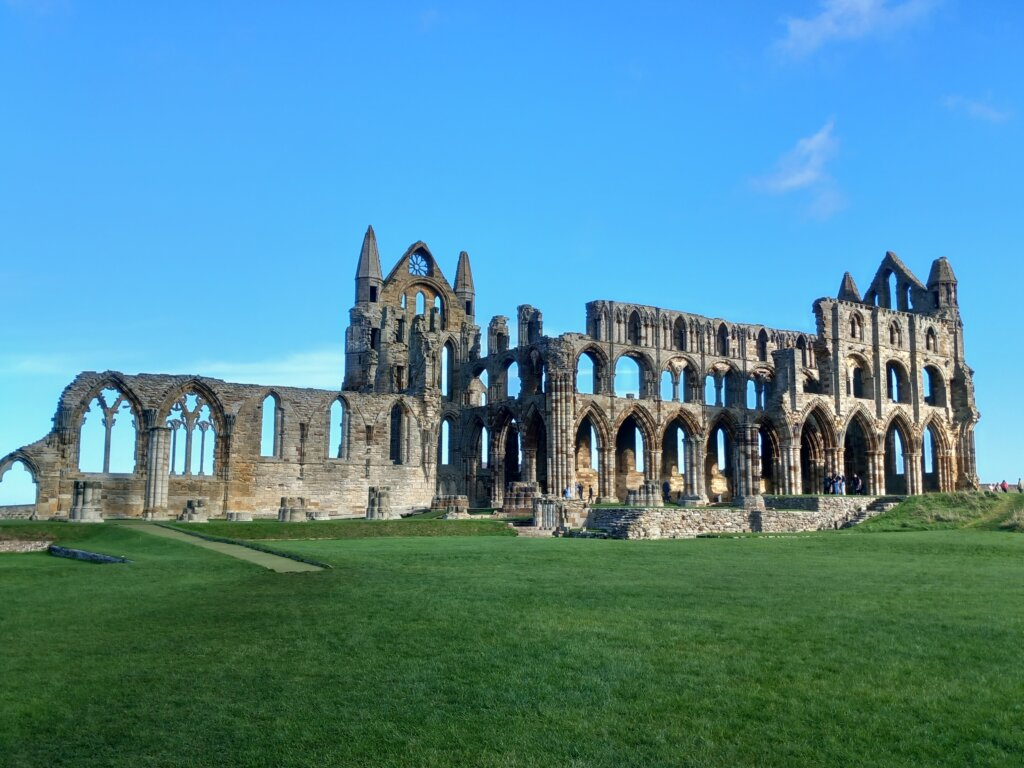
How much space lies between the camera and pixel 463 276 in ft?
213

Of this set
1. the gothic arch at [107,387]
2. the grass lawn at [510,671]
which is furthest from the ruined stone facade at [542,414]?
the grass lawn at [510,671]

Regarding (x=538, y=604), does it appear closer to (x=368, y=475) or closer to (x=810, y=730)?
(x=810, y=730)

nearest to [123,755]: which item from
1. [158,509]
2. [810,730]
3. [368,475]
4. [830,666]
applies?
[810,730]

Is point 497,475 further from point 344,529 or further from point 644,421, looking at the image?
point 344,529

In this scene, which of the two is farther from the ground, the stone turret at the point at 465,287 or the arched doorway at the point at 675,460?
the stone turret at the point at 465,287

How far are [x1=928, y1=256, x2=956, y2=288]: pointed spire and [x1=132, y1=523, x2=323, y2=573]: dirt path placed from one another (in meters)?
53.8

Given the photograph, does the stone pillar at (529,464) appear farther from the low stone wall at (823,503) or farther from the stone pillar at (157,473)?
the stone pillar at (157,473)

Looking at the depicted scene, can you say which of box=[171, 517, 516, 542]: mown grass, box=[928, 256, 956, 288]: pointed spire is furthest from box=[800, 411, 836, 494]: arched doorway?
box=[171, 517, 516, 542]: mown grass

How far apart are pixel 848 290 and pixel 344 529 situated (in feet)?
162

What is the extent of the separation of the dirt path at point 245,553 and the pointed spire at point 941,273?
53840 millimetres

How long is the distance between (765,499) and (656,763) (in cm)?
3659

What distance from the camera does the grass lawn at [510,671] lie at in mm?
6809

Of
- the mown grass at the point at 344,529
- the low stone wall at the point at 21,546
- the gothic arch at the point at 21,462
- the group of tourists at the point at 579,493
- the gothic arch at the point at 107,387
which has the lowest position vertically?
the low stone wall at the point at 21,546

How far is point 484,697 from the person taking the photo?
25.4ft
